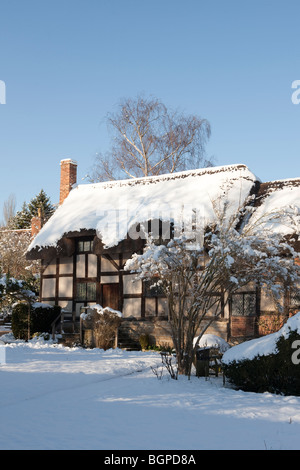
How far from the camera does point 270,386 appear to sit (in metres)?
9.84

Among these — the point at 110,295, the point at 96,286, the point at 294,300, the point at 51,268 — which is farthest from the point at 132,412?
the point at 51,268

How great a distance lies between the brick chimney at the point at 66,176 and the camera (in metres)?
25.3

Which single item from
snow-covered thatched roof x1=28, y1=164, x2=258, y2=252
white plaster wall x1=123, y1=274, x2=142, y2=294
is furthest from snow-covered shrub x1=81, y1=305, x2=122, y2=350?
snow-covered thatched roof x1=28, y1=164, x2=258, y2=252

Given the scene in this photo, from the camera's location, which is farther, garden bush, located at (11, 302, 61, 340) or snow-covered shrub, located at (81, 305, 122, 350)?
garden bush, located at (11, 302, 61, 340)

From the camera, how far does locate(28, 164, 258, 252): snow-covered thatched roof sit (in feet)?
61.4

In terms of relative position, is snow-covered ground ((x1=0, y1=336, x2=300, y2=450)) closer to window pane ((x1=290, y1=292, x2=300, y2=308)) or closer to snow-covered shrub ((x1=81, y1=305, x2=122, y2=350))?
snow-covered shrub ((x1=81, y1=305, x2=122, y2=350))

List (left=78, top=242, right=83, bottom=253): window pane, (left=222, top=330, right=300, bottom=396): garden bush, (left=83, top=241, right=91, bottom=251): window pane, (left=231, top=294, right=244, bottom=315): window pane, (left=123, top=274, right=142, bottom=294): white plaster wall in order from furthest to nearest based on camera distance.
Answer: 1. (left=78, top=242, right=83, bottom=253): window pane
2. (left=83, top=241, right=91, bottom=251): window pane
3. (left=123, top=274, right=142, bottom=294): white plaster wall
4. (left=231, top=294, right=244, bottom=315): window pane
5. (left=222, top=330, right=300, bottom=396): garden bush

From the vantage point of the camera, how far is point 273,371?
32.0 ft

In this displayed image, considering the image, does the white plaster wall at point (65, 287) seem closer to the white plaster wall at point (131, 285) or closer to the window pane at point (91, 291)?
the window pane at point (91, 291)

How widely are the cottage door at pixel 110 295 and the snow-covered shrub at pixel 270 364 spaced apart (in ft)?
32.6

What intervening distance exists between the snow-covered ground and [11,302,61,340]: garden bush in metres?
7.72

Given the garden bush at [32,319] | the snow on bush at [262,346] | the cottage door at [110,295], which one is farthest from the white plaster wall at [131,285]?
the snow on bush at [262,346]
